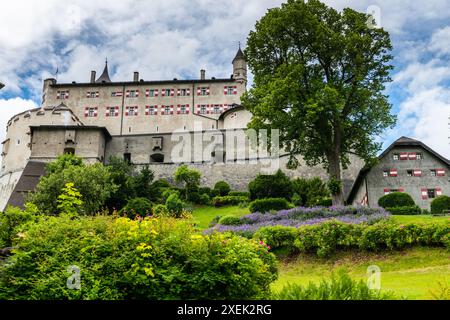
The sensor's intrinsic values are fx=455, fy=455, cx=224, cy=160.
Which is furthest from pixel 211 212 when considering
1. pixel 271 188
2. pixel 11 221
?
pixel 11 221

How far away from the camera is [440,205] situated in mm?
27812

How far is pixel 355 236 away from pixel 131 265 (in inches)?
464

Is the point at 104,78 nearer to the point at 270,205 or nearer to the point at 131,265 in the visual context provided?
the point at 270,205

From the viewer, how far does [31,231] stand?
27.0 ft

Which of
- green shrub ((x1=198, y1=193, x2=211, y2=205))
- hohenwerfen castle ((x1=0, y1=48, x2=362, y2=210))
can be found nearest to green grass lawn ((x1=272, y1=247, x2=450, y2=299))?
green shrub ((x1=198, y1=193, x2=211, y2=205))

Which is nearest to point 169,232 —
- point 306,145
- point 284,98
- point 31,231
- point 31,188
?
point 31,231

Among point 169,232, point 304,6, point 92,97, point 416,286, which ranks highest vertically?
point 92,97

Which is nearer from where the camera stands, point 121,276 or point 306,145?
point 121,276

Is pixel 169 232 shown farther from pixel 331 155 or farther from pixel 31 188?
pixel 31 188

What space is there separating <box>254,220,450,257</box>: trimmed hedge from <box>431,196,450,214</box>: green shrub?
12093mm

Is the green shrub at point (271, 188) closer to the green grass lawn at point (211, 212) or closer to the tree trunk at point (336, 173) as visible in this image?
the green grass lawn at point (211, 212)

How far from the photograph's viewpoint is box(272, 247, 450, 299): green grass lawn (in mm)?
13937
